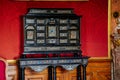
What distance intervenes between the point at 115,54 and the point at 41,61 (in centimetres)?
142

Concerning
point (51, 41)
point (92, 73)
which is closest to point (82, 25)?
point (51, 41)

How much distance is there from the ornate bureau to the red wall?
18cm

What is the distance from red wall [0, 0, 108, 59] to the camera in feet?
16.3

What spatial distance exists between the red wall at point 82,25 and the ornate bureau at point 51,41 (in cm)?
18

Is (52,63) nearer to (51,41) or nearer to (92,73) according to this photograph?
(51,41)

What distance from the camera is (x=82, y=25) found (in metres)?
5.22

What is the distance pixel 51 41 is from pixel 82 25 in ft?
2.28

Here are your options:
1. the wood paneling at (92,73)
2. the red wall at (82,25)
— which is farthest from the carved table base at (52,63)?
the red wall at (82,25)

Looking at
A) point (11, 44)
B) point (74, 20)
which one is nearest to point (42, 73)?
point (11, 44)

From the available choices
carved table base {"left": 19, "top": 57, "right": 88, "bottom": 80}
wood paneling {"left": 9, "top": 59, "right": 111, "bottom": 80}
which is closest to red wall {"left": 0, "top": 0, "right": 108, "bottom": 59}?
wood paneling {"left": 9, "top": 59, "right": 111, "bottom": 80}

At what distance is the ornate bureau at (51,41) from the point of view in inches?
190

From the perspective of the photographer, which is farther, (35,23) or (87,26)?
(87,26)

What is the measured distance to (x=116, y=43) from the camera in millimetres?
5184

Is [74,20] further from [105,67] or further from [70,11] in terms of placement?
[105,67]
